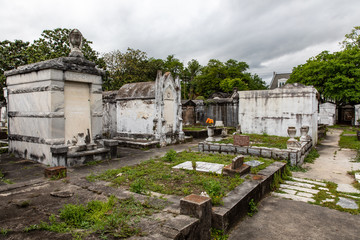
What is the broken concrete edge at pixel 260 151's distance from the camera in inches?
304

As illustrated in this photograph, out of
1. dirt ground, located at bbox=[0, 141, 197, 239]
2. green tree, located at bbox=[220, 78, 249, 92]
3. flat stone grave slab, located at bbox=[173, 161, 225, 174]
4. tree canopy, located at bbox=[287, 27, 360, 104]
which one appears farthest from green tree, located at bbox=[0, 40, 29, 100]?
tree canopy, located at bbox=[287, 27, 360, 104]

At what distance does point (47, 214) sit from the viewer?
3270 mm

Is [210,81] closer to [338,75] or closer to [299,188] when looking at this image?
[338,75]

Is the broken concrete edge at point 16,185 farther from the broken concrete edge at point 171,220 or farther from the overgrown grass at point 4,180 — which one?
the broken concrete edge at point 171,220

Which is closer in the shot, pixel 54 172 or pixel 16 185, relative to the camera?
pixel 16 185

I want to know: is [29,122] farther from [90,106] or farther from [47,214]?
[47,214]

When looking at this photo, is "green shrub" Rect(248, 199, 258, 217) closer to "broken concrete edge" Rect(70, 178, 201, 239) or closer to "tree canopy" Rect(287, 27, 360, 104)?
"broken concrete edge" Rect(70, 178, 201, 239)

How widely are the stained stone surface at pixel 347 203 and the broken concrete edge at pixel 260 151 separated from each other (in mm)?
2708

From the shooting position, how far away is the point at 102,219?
305 cm

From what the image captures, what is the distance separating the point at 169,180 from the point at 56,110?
355 cm

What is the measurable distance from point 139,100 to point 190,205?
8759mm

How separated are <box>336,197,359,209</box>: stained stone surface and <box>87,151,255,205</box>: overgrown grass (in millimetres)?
2059

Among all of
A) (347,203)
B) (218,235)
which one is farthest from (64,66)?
(347,203)

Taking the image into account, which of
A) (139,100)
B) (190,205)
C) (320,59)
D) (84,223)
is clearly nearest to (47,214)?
(84,223)
